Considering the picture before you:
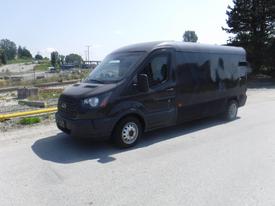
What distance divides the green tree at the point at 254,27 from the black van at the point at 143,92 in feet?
57.5

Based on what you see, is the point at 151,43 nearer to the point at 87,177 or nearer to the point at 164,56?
the point at 164,56

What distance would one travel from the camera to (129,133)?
6.46 meters

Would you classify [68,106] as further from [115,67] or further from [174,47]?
[174,47]

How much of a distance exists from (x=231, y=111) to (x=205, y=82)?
1.65 meters

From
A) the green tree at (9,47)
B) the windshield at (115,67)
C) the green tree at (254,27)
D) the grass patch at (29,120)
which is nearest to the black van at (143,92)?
the windshield at (115,67)

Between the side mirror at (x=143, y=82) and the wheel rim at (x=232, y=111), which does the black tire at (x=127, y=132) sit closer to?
the side mirror at (x=143, y=82)

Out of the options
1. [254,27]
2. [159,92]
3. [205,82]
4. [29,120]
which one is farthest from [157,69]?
[254,27]

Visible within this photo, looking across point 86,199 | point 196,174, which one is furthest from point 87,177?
point 196,174

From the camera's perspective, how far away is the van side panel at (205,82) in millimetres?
7485

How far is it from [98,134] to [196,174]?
2127 mm

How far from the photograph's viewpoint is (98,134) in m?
6.08

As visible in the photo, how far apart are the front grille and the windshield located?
2.63 feet

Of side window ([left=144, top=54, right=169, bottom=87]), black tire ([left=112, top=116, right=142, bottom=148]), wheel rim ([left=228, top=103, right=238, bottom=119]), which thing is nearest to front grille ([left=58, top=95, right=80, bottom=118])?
black tire ([left=112, top=116, right=142, bottom=148])

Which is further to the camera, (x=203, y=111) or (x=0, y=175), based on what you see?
(x=203, y=111)
